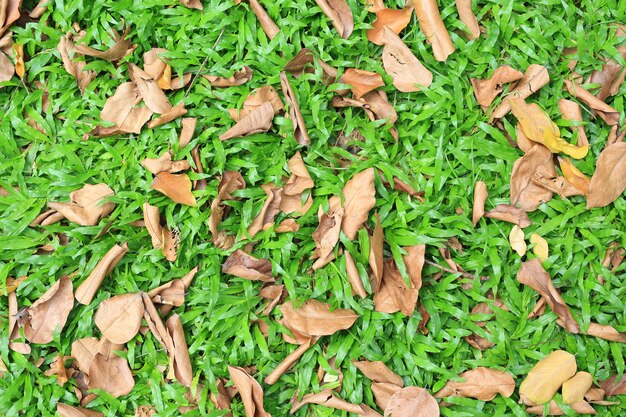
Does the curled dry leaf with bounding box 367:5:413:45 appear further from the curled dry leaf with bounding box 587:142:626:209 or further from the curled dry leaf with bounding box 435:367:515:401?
the curled dry leaf with bounding box 435:367:515:401

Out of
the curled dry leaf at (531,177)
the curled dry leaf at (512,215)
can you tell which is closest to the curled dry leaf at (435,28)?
the curled dry leaf at (531,177)

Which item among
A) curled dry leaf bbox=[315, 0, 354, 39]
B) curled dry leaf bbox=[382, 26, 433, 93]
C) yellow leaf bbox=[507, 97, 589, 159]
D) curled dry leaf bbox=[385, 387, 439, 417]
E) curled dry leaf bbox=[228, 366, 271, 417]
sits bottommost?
curled dry leaf bbox=[385, 387, 439, 417]

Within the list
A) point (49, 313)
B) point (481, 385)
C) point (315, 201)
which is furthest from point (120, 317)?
point (481, 385)

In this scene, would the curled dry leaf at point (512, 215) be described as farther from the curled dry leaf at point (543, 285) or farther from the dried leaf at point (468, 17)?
the dried leaf at point (468, 17)

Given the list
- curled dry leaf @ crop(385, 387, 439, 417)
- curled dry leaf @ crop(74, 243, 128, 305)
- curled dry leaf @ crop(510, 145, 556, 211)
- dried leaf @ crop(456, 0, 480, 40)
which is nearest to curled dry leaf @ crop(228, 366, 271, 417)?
curled dry leaf @ crop(385, 387, 439, 417)

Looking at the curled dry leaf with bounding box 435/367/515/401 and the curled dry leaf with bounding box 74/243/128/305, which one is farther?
the curled dry leaf with bounding box 74/243/128/305

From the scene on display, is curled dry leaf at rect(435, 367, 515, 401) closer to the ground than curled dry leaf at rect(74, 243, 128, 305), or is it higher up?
closer to the ground
